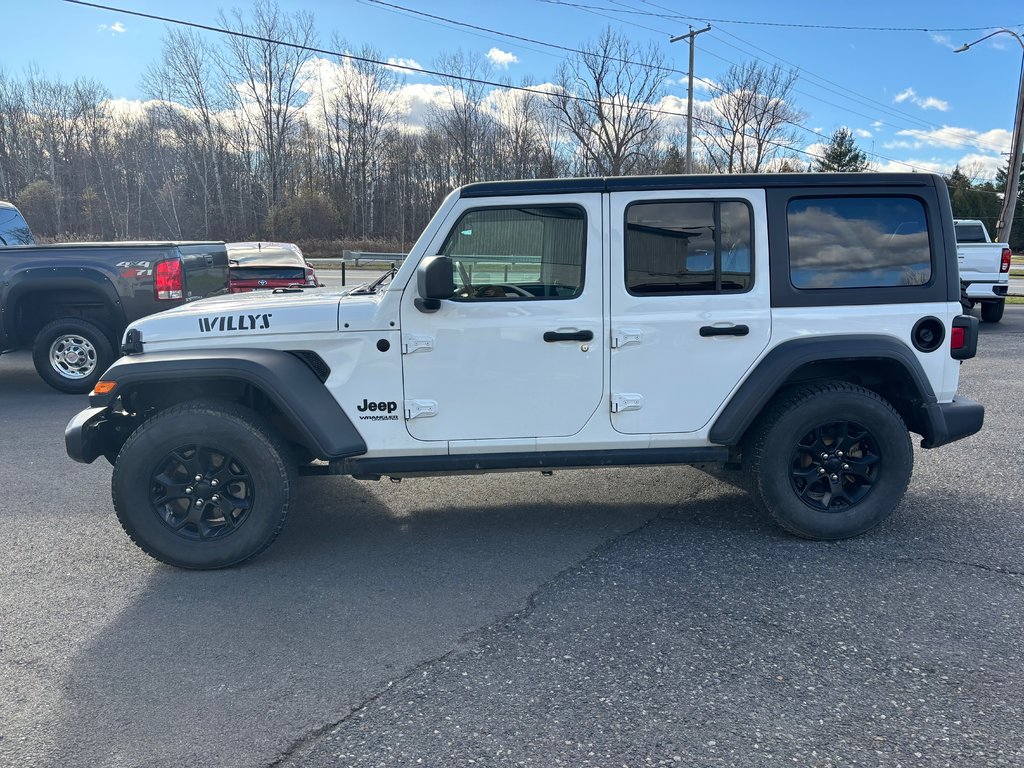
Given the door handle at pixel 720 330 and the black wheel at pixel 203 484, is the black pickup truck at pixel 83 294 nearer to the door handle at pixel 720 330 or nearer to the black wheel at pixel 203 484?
the black wheel at pixel 203 484

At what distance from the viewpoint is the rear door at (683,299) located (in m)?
4.02

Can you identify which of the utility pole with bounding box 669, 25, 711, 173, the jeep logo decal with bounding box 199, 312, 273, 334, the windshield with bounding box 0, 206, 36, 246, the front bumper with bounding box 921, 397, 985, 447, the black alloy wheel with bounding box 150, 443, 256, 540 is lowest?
the black alloy wheel with bounding box 150, 443, 256, 540

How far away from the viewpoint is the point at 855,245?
4.16 m

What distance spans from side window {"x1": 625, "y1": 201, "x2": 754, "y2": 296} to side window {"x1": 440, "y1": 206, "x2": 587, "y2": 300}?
12.8 inches

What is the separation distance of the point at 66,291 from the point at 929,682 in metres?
8.70

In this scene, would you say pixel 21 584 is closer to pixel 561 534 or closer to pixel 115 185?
pixel 561 534

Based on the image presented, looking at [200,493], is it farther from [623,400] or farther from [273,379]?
[623,400]

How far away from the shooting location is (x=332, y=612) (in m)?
3.50

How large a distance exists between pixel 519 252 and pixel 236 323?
1552 mm

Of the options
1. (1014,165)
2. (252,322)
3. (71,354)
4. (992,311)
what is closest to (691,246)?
(252,322)

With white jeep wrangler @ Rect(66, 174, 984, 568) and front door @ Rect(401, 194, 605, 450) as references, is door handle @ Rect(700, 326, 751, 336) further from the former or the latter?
front door @ Rect(401, 194, 605, 450)

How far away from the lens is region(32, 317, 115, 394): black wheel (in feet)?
27.4

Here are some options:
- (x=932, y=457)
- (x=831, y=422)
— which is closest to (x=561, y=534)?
(x=831, y=422)

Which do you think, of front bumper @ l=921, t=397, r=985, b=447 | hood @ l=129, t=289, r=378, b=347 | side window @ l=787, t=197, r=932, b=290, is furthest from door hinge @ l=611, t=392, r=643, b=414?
front bumper @ l=921, t=397, r=985, b=447
